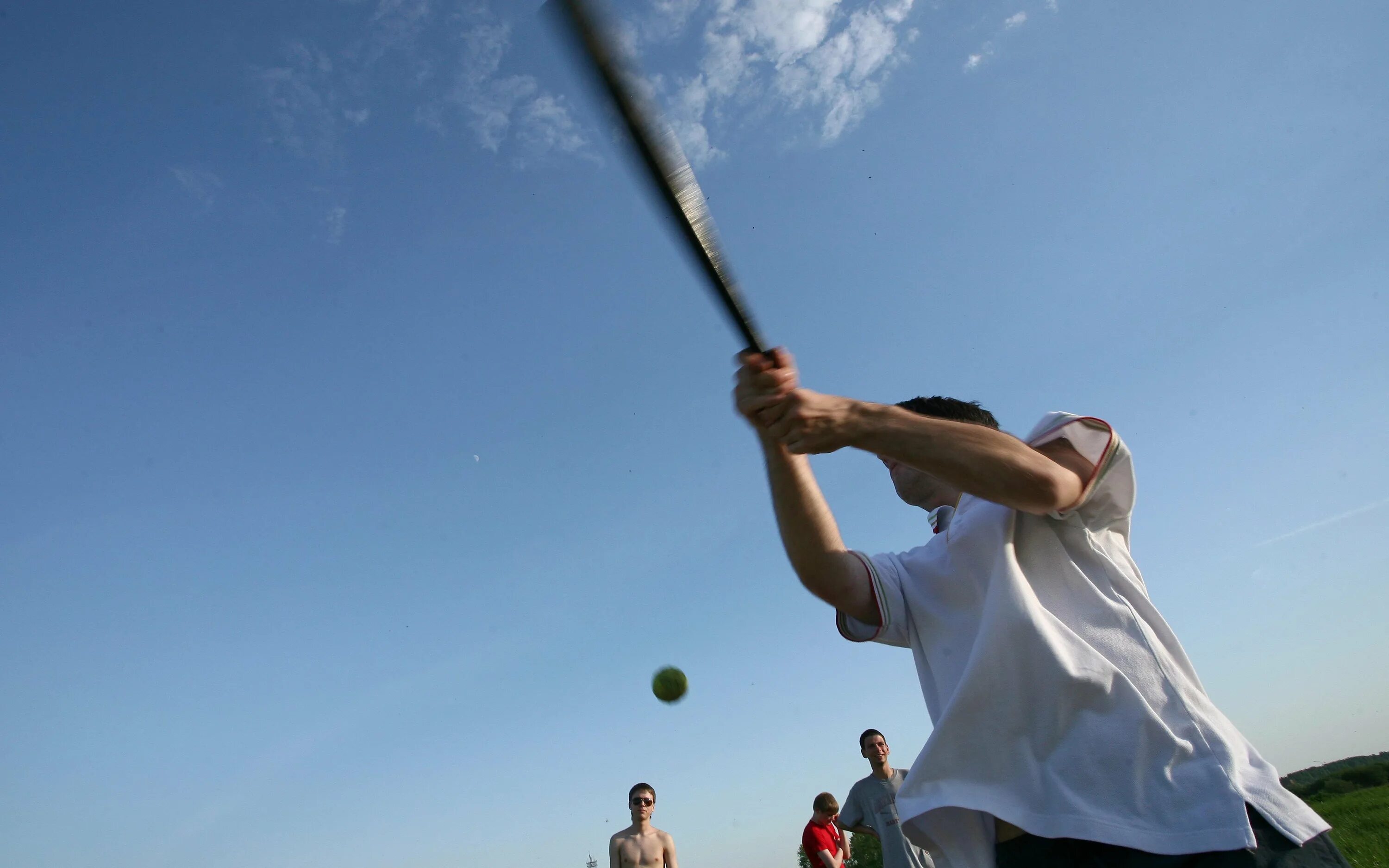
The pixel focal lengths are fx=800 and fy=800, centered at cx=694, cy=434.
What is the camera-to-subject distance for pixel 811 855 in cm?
971

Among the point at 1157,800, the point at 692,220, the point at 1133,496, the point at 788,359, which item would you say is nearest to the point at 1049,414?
the point at 1133,496

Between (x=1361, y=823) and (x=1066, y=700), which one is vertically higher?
(x=1066, y=700)

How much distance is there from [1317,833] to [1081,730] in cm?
47

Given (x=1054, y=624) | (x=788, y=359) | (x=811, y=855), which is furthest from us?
(x=811, y=855)

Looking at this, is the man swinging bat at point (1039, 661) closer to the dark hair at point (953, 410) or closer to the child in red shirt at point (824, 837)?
the dark hair at point (953, 410)

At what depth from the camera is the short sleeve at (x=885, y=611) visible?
2408 millimetres

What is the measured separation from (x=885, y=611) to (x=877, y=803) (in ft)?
25.8

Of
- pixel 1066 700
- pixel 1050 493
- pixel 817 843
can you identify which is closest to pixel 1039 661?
pixel 1066 700

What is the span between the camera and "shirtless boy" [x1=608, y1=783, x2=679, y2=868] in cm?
1016

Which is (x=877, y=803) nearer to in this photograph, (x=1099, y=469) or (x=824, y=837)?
(x=824, y=837)

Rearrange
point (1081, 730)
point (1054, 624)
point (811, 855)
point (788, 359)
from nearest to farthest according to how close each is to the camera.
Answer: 1. point (1081, 730)
2. point (1054, 624)
3. point (788, 359)
4. point (811, 855)

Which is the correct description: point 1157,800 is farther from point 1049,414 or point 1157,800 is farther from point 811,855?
point 811,855

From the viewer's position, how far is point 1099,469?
83.7 inches

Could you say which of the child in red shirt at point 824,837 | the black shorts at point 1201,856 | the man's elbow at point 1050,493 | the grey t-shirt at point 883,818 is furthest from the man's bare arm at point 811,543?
the child in red shirt at point 824,837
